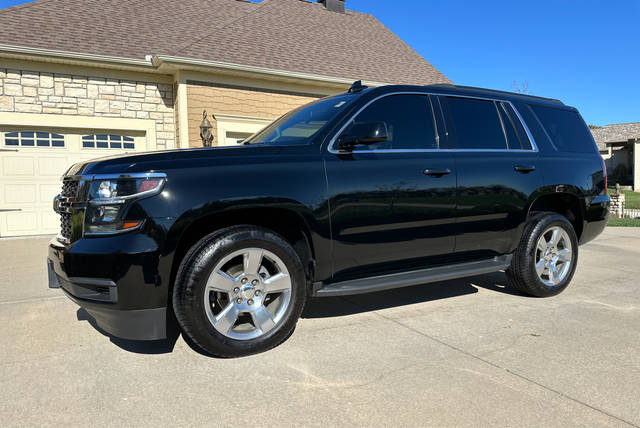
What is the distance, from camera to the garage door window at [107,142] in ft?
33.7

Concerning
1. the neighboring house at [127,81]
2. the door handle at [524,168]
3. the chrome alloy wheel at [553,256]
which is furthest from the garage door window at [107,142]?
the chrome alloy wheel at [553,256]

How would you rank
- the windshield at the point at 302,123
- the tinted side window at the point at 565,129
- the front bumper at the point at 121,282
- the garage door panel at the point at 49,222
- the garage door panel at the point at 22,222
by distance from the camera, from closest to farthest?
the front bumper at the point at 121,282 → the windshield at the point at 302,123 → the tinted side window at the point at 565,129 → the garage door panel at the point at 22,222 → the garage door panel at the point at 49,222

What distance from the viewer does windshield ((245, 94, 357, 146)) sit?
370 cm

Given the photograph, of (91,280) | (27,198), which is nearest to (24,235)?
(27,198)

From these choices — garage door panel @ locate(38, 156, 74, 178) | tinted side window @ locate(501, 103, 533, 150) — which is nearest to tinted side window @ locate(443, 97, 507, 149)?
tinted side window @ locate(501, 103, 533, 150)

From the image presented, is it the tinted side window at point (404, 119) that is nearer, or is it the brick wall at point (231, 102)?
the tinted side window at point (404, 119)

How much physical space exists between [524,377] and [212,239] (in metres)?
2.10

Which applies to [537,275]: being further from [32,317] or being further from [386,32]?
[386,32]

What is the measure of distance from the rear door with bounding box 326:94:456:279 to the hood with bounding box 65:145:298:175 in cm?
55

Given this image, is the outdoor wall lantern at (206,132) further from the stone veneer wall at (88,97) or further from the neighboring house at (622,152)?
the neighboring house at (622,152)

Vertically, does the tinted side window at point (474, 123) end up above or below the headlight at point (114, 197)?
above

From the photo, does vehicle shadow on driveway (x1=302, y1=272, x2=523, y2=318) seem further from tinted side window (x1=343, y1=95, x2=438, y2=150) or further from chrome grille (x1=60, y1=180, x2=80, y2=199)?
chrome grille (x1=60, y1=180, x2=80, y2=199)

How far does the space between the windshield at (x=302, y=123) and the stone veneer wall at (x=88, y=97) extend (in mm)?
7306

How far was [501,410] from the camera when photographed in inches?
95.6
